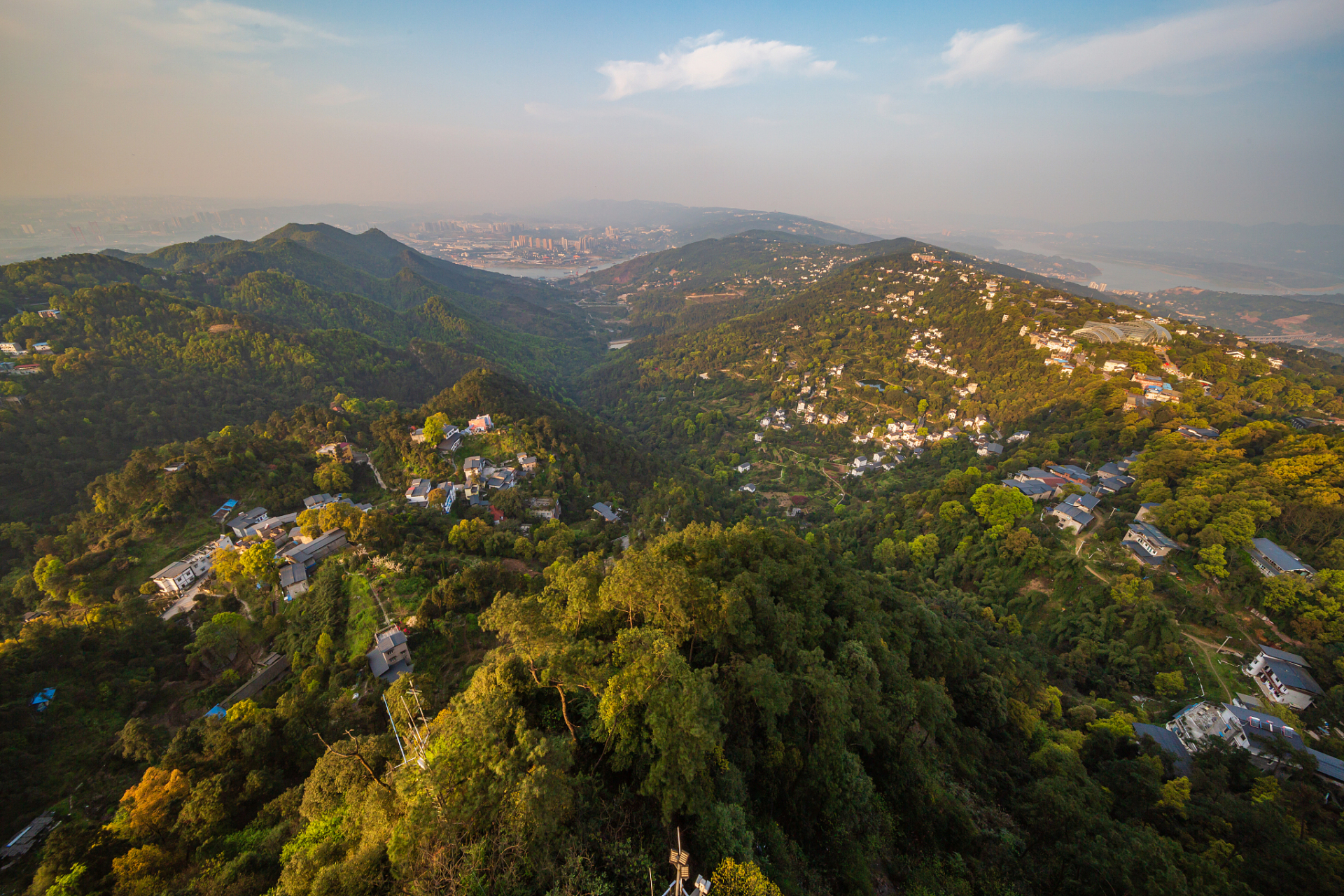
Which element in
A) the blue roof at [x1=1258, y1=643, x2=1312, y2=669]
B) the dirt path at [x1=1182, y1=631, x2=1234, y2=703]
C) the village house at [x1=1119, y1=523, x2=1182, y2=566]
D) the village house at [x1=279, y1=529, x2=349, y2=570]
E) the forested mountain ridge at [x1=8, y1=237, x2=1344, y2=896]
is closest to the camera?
the forested mountain ridge at [x1=8, y1=237, x2=1344, y2=896]

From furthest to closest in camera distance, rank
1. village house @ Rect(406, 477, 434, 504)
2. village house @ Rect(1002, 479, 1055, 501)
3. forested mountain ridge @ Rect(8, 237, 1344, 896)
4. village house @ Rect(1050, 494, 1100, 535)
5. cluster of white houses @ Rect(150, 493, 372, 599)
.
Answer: village house @ Rect(1002, 479, 1055, 501) → village house @ Rect(406, 477, 434, 504) → village house @ Rect(1050, 494, 1100, 535) → cluster of white houses @ Rect(150, 493, 372, 599) → forested mountain ridge @ Rect(8, 237, 1344, 896)

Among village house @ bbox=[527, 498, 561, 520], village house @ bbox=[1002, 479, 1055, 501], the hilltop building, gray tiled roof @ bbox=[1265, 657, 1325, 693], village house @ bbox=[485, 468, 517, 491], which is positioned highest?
the hilltop building

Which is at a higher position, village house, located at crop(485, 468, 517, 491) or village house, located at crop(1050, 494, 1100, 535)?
village house, located at crop(1050, 494, 1100, 535)

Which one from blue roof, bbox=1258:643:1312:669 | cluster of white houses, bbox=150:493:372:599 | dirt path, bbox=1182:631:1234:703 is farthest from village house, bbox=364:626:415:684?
blue roof, bbox=1258:643:1312:669

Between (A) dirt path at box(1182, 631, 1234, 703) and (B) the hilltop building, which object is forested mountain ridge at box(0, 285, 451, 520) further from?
(B) the hilltop building

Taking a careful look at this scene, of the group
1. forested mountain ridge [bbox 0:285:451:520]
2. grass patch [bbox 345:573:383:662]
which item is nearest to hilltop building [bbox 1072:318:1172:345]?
grass patch [bbox 345:573:383:662]

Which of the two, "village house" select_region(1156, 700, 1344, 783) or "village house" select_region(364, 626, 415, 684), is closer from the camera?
"village house" select_region(1156, 700, 1344, 783)
